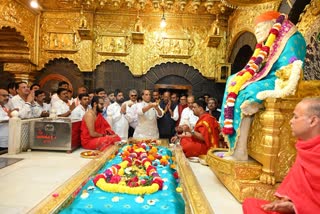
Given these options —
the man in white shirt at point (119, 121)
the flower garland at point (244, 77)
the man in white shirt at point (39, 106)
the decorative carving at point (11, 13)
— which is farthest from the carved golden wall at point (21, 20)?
the flower garland at point (244, 77)

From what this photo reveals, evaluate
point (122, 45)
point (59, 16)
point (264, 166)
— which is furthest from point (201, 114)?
point (59, 16)

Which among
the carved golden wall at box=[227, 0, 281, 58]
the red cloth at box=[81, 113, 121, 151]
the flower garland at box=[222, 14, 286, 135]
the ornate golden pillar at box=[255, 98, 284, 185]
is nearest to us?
the ornate golden pillar at box=[255, 98, 284, 185]

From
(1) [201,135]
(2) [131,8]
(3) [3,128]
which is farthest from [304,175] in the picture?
(2) [131,8]

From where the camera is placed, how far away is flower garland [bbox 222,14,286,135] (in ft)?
9.99

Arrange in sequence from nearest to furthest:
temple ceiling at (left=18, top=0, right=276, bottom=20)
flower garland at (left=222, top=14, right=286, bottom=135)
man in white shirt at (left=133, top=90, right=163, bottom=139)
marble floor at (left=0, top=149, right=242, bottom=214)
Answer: marble floor at (left=0, top=149, right=242, bottom=214) < flower garland at (left=222, top=14, right=286, bottom=135) < man in white shirt at (left=133, top=90, right=163, bottom=139) < temple ceiling at (left=18, top=0, right=276, bottom=20)

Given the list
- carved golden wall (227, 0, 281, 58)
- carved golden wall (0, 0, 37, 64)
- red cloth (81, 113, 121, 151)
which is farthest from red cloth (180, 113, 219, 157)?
carved golden wall (0, 0, 37, 64)

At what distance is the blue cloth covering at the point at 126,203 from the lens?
224 cm

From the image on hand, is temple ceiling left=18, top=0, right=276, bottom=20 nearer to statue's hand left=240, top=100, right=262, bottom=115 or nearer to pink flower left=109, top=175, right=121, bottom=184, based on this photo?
statue's hand left=240, top=100, right=262, bottom=115

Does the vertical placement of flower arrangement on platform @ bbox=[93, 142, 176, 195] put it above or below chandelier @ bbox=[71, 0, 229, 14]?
below

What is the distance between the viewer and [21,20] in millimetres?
7688

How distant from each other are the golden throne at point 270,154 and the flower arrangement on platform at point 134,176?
83cm

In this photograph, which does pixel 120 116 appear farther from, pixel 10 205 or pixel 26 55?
pixel 26 55

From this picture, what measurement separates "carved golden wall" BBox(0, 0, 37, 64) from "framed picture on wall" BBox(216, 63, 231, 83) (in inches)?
232

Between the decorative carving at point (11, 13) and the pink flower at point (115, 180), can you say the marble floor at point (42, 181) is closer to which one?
the pink flower at point (115, 180)
